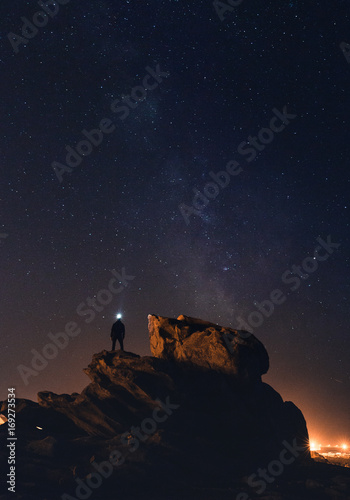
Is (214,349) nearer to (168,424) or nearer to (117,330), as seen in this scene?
(168,424)

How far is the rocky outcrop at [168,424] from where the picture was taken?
26031 millimetres

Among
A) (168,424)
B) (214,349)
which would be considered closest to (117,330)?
(214,349)

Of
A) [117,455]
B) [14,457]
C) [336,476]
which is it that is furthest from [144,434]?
[336,476]

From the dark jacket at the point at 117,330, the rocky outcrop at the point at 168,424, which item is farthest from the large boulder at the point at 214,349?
the dark jacket at the point at 117,330

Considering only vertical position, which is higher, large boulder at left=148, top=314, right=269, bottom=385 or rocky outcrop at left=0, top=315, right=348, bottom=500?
large boulder at left=148, top=314, right=269, bottom=385

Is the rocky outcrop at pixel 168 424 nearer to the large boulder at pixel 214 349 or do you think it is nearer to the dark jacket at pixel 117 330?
the large boulder at pixel 214 349

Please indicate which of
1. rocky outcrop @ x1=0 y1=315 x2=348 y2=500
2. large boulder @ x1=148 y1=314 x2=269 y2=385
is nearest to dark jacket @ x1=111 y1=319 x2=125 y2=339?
rocky outcrop @ x1=0 y1=315 x2=348 y2=500

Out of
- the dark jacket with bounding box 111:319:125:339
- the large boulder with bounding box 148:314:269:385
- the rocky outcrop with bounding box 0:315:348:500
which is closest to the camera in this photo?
the rocky outcrop with bounding box 0:315:348:500

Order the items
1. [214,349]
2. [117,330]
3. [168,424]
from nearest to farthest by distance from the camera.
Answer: [168,424] → [214,349] → [117,330]

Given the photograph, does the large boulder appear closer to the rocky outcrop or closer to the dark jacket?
the rocky outcrop

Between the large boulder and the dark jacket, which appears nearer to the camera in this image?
the large boulder

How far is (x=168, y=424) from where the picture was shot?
27.4 m

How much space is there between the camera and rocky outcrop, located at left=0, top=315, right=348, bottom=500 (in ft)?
85.4

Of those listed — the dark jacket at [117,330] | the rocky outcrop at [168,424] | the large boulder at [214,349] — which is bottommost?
the rocky outcrop at [168,424]
